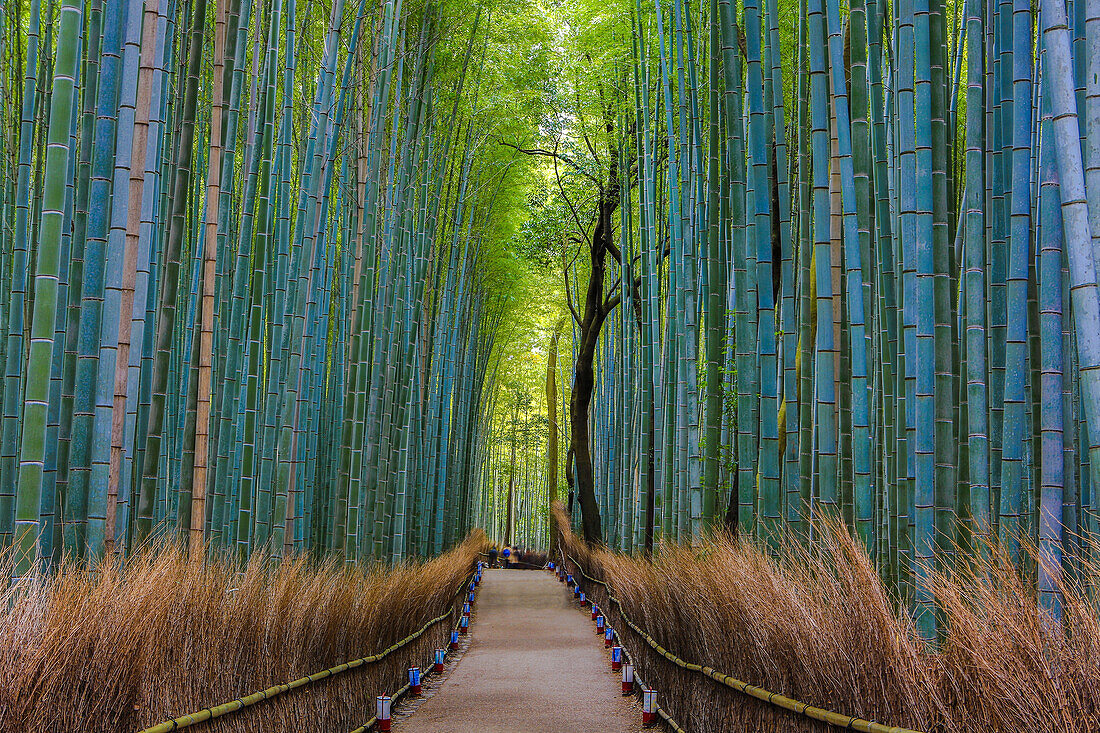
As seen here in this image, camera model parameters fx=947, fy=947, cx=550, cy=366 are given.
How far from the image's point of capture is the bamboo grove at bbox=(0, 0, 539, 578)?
2.80 metres

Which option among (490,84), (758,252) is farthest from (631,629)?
(490,84)

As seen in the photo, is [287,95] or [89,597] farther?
[287,95]

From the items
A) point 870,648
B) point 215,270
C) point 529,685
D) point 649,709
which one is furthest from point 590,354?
point 870,648

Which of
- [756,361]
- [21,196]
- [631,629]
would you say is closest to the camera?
[21,196]

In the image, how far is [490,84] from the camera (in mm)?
8641

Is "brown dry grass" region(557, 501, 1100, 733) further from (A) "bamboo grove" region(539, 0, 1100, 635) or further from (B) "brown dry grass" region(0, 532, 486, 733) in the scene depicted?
(B) "brown dry grass" region(0, 532, 486, 733)

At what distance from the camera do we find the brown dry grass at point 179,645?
1.87 m

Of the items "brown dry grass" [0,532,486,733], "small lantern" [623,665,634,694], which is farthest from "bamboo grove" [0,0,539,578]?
"small lantern" [623,665,634,694]

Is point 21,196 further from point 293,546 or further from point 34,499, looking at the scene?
point 293,546

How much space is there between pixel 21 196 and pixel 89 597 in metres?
2.24

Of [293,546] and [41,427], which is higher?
[41,427]

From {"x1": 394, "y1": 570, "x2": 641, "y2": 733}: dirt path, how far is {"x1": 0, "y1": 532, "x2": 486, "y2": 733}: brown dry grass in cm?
47

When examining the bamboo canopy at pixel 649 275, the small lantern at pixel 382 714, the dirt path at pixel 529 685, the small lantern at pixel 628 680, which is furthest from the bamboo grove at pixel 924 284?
the small lantern at pixel 382 714

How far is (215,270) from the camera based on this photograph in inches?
153
